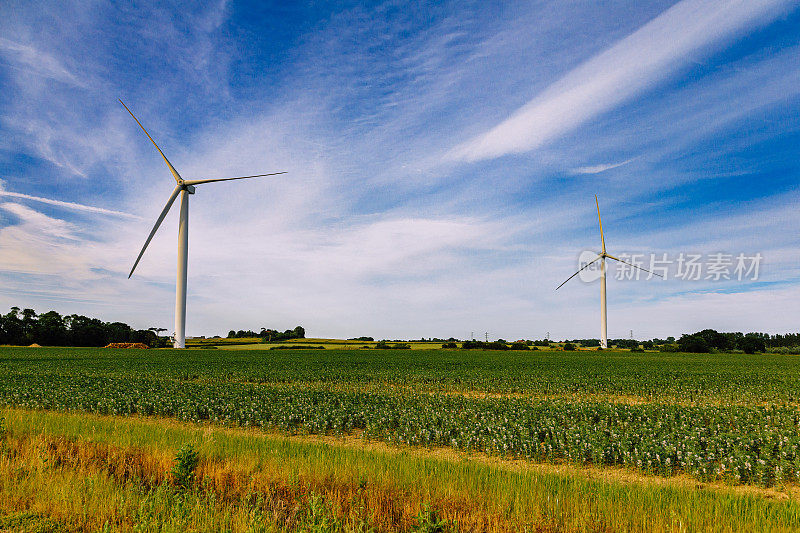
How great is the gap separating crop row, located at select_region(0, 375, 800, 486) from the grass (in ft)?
7.00

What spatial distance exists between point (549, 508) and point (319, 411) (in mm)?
11712

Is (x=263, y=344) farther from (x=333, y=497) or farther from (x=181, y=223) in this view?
(x=333, y=497)

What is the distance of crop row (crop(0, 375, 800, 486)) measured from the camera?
38.7 feet

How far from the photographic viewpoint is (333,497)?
8.31 meters

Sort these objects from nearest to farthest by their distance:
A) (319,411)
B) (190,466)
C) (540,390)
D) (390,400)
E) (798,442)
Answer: (190,466)
(798,442)
(319,411)
(390,400)
(540,390)

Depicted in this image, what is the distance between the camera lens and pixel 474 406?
18.7 m

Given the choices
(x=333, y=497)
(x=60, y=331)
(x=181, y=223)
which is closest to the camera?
(x=333, y=497)

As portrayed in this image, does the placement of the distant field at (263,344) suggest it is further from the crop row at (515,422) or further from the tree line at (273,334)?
the crop row at (515,422)

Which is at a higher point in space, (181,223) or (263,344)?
(181,223)

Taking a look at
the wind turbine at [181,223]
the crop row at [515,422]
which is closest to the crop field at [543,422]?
the crop row at [515,422]

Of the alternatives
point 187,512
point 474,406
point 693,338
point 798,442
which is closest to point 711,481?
point 798,442

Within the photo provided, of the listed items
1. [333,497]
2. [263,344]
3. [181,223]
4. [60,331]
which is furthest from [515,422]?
[60,331]

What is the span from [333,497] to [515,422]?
875cm

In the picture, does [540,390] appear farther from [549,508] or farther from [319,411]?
[549,508]
